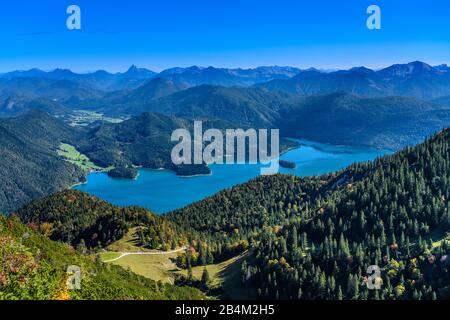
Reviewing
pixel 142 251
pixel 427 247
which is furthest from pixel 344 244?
pixel 142 251

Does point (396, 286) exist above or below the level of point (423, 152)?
below

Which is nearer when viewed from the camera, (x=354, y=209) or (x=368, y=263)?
(x=368, y=263)

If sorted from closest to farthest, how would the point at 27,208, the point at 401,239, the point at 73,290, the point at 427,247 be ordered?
the point at 73,290 < the point at 427,247 < the point at 401,239 < the point at 27,208

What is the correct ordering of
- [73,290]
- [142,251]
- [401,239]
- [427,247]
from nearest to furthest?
1. [73,290]
2. [427,247]
3. [401,239]
4. [142,251]

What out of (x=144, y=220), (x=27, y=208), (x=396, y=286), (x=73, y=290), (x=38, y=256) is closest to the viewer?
(x=73, y=290)

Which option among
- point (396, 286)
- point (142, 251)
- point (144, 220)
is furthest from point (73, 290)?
point (144, 220)
